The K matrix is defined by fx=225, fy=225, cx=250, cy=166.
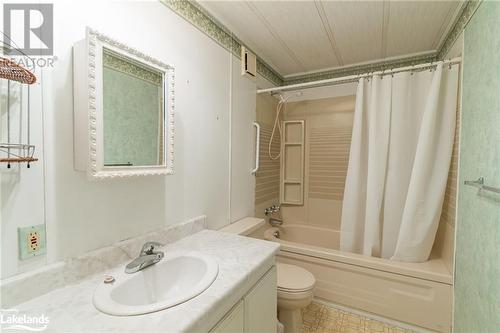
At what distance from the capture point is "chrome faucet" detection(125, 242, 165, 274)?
0.98m

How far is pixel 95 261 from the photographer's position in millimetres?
963

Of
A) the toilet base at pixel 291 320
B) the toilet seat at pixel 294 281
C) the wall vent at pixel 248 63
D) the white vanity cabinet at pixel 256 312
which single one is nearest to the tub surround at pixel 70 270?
the white vanity cabinet at pixel 256 312

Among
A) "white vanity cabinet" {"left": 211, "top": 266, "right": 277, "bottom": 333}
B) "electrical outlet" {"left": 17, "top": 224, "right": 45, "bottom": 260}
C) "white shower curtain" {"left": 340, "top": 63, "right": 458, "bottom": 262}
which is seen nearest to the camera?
"electrical outlet" {"left": 17, "top": 224, "right": 45, "bottom": 260}

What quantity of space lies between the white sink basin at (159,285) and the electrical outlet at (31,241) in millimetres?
256

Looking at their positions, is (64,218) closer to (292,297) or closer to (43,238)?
(43,238)

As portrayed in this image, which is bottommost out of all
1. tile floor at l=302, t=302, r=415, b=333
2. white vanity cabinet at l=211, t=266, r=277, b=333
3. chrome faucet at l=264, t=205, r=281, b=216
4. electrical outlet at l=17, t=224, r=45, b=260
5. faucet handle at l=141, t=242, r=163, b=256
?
tile floor at l=302, t=302, r=415, b=333

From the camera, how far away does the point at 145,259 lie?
1021mm

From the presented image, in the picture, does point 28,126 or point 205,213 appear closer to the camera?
point 28,126

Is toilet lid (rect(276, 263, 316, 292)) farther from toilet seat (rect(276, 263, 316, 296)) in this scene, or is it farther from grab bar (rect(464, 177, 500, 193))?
grab bar (rect(464, 177, 500, 193))

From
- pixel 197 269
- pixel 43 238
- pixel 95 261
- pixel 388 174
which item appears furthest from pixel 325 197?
pixel 43 238

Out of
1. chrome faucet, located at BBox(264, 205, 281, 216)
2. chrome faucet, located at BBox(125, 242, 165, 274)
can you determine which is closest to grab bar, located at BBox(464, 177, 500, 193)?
chrome faucet, located at BBox(125, 242, 165, 274)

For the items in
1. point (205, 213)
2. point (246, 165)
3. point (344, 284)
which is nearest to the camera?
point (205, 213)

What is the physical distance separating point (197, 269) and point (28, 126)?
0.88 m

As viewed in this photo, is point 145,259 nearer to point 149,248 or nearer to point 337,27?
point 149,248
